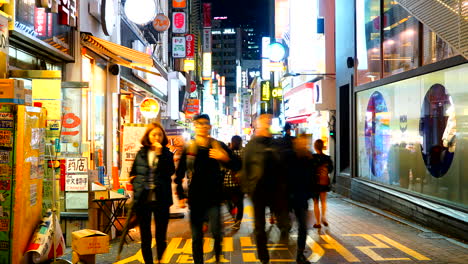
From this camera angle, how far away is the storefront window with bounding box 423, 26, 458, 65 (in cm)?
1093

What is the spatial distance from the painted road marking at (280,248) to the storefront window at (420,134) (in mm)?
2195

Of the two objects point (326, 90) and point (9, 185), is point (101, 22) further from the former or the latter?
point (326, 90)

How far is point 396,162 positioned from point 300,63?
39.6 ft

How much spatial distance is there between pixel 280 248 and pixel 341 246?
3.80 ft

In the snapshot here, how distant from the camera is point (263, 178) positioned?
6.89 meters

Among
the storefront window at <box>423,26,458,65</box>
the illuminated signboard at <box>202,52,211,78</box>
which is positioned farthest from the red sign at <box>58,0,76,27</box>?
the illuminated signboard at <box>202,52,211,78</box>

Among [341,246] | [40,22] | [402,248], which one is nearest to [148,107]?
[40,22]

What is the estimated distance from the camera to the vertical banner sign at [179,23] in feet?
115

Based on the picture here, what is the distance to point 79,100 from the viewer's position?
11.4m

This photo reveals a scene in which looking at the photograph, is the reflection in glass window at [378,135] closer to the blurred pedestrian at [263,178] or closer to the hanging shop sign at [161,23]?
the blurred pedestrian at [263,178]

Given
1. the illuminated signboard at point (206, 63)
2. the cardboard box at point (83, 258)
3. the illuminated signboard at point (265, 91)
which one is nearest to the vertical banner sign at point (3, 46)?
the cardboard box at point (83, 258)

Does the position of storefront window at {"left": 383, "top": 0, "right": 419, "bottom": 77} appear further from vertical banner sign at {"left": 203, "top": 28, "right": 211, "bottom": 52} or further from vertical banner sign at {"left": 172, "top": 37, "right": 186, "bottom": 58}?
vertical banner sign at {"left": 203, "top": 28, "right": 211, "bottom": 52}

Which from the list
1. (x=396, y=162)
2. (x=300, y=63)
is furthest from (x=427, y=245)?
(x=300, y=63)

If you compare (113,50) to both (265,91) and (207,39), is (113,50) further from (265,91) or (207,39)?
(207,39)
